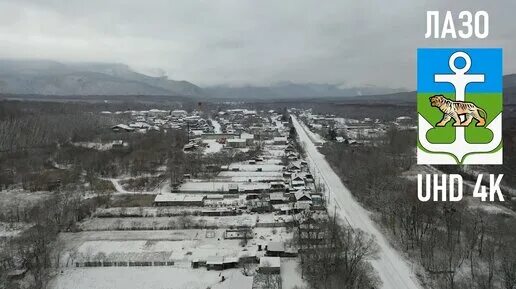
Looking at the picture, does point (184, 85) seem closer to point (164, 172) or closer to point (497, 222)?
point (164, 172)

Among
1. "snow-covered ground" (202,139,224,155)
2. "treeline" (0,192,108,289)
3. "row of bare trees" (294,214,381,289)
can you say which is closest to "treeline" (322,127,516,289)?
"row of bare trees" (294,214,381,289)

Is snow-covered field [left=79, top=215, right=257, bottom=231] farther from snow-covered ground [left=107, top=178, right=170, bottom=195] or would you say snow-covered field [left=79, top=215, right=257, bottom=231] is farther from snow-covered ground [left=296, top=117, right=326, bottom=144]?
snow-covered ground [left=296, top=117, right=326, bottom=144]

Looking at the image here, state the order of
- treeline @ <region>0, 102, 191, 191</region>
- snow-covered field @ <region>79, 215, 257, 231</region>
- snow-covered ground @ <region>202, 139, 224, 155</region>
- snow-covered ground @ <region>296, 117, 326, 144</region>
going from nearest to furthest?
snow-covered field @ <region>79, 215, 257, 231</region>
treeline @ <region>0, 102, 191, 191</region>
snow-covered ground @ <region>202, 139, 224, 155</region>
snow-covered ground @ <region>296, 117, 326, 144</region>

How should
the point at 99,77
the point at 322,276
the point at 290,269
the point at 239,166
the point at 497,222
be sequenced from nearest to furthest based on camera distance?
the point at 322,276 → the point at 290,269 → the point at 497,222 → the point at 239,166 → the point at 99,77

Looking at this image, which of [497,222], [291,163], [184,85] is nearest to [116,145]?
[291,163]

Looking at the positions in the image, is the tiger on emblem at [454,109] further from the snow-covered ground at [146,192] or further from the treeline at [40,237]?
the snow-covered ground at [146,192]

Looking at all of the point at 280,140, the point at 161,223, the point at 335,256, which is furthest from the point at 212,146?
the point at 335,256

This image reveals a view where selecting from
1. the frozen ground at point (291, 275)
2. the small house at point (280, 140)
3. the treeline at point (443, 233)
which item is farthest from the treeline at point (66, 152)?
the treeline at point (443, 233)
